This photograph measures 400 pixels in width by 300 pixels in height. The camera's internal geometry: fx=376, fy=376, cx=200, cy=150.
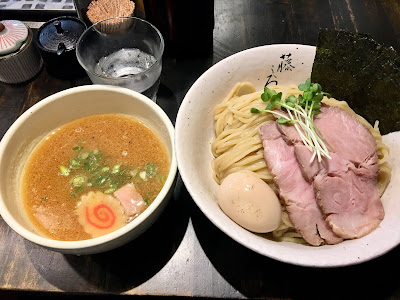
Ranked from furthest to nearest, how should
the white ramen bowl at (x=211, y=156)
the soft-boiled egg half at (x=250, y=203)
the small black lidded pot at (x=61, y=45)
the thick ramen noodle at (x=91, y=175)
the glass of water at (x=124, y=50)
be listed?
the small black lidded pot at (x=61, y=45), the glass of water at (x=124, y=50), the thick ramen noodle at (x=91, y=175), the soft-boiled egg half at (x=250, y=203), the white ramen bowl at (x=211, y=156)

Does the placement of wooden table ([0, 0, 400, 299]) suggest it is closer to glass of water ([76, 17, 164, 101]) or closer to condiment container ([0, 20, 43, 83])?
glass of water ([76, 17, 164, 101])

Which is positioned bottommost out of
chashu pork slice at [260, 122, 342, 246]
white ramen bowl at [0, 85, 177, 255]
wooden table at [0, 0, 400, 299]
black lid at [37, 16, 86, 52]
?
wooden table at [0, 0, 400, 299]

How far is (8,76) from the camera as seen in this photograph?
219cm

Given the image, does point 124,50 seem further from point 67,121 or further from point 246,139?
point 246,139

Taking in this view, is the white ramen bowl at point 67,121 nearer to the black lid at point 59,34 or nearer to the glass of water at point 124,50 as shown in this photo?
the glass of water at point 124,50

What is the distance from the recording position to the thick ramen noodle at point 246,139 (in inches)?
62.7

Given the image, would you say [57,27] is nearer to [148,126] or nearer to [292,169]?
[148,126]

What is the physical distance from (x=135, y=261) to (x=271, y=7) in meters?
1.99

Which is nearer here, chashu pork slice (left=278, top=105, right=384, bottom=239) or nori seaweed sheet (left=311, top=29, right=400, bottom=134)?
chashu pork slice (left=278, top=105, right=384, bottom=239)

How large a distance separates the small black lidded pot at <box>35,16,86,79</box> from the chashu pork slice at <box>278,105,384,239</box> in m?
1.30

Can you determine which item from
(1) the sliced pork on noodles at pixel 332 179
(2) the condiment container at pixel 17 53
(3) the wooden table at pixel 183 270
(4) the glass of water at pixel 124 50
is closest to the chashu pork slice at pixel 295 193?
(1) the sliced pork on noodles at pixel 332 179

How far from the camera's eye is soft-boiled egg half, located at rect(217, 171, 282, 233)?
1431 millimetres

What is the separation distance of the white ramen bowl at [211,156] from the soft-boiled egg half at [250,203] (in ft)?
0.13

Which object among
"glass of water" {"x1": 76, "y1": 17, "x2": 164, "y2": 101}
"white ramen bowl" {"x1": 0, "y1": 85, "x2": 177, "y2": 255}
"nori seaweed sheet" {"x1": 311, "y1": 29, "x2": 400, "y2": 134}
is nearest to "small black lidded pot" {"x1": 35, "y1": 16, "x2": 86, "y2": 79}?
"glass of water" {"x1": 76, "y1": 17, "x2": 164, "y2": 101}
